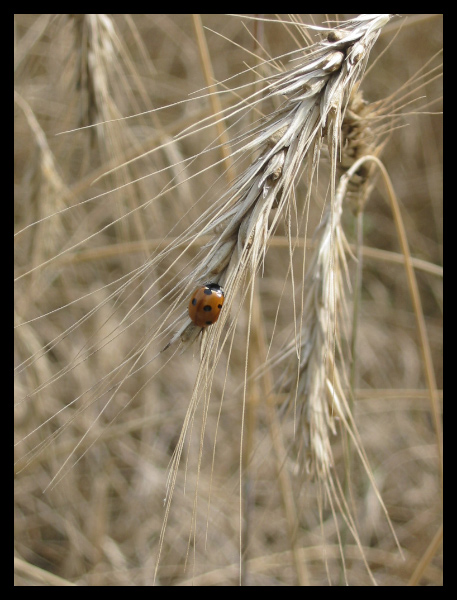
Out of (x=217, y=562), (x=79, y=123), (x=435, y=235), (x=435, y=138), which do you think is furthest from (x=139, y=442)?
(x=435, y=138)

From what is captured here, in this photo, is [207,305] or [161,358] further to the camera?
[161,358]

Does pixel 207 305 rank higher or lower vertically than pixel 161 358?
higher

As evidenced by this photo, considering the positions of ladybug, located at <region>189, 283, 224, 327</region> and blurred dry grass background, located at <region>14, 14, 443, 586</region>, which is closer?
ladybug, located at <region>189, 283, 224, 327</region>

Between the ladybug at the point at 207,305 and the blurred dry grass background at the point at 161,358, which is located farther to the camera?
the blurred dry grass background at the point at 161,358
